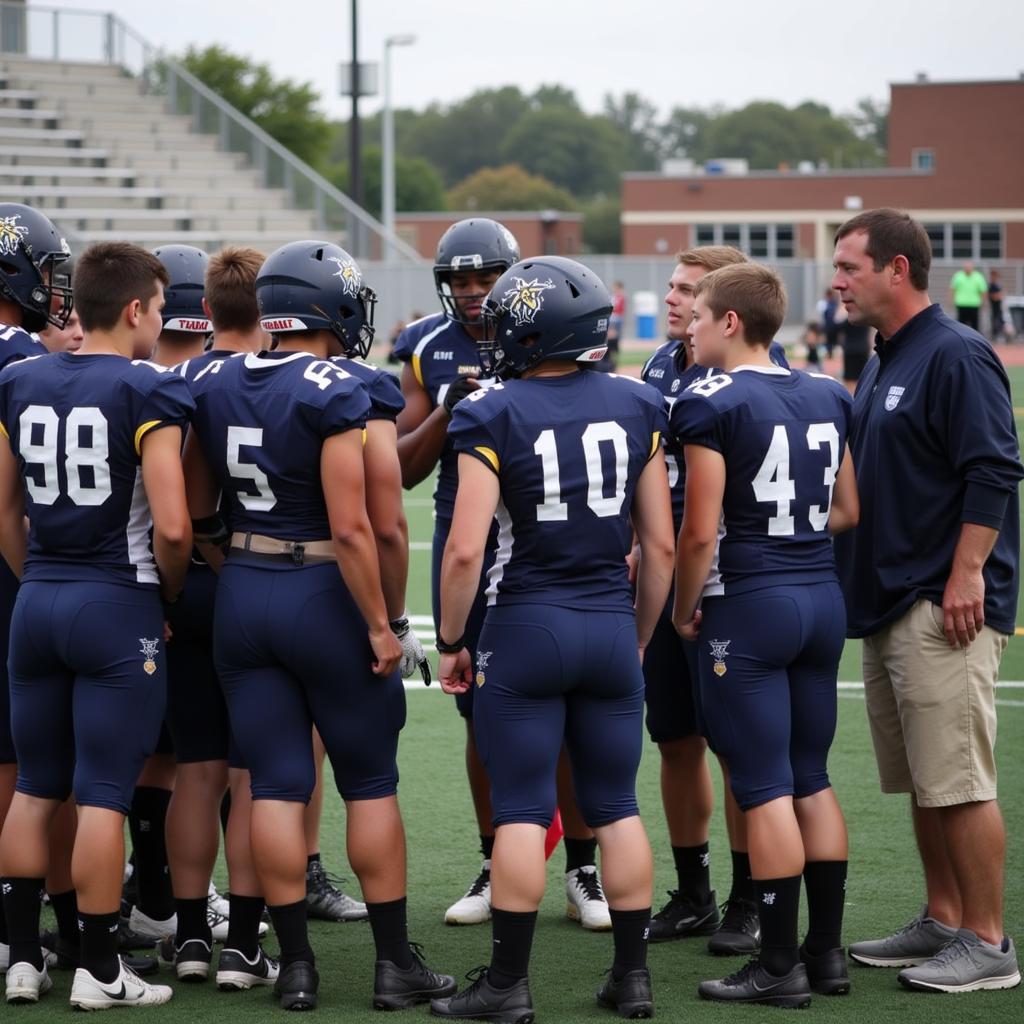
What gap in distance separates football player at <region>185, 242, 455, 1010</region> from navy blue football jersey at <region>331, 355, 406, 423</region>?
0.07 m

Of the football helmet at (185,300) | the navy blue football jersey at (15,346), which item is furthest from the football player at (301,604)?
the football helmet at (185,300)

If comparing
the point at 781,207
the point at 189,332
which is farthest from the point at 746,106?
the point at 189,332

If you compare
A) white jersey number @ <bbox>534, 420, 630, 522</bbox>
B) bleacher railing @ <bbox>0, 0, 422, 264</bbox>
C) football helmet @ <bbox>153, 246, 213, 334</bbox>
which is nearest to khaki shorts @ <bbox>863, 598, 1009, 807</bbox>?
white jersey number @ <bbox>534, 420, 630, 522</bbox>

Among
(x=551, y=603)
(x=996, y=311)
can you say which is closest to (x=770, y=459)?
(x=551, y=603)

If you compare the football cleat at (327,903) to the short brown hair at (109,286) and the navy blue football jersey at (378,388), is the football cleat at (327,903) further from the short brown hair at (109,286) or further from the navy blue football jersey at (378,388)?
the short brown hair at (109,286)

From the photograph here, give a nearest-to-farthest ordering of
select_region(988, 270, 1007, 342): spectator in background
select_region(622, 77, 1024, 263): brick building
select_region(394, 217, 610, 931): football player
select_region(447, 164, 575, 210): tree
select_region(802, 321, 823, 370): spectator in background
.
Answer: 1. select_region(394, 217, 610, 931): football player
2. select_region(802, 321, 823, 370): spectator in background
3. select_region(988, 270, 1007, 342): spectator in background
4. select_region(622, 77, 1024, 263): brick building
5. select_region(447, 164, 575, 210): tree

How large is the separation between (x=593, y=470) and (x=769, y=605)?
2.12 ft

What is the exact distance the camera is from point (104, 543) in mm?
4039

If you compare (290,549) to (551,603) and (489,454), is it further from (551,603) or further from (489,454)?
(551,603)

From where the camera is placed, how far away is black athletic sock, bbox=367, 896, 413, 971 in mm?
4180

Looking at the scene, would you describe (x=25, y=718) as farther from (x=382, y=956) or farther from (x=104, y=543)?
(x=382, y=956)

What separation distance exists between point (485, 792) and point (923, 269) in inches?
89.8

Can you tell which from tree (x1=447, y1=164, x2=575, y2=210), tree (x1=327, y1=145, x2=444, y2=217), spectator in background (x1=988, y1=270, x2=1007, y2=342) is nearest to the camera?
spectator in background (x1=988, y1=270, x2=1007, y2=342)

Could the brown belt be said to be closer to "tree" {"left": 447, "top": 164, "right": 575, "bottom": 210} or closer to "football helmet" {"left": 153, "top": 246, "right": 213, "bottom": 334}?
"football helmet" {"left": 153, "top": 246, "right": 213, "bottom": 334}
